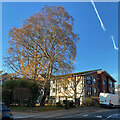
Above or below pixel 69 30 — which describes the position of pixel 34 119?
below

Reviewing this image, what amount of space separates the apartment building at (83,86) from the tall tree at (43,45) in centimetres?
558

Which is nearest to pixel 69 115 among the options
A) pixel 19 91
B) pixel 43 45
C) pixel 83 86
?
pixel 19 91

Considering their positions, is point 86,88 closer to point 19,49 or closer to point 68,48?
point 68,48

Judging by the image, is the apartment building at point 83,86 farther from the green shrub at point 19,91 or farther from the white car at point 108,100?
the green shrub at point 19,91

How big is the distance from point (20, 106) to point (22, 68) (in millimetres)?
4311

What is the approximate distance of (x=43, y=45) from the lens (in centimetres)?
1902

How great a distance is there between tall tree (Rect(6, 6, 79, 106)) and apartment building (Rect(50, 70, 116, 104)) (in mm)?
5577

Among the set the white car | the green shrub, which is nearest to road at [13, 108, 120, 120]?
→ the green shrub

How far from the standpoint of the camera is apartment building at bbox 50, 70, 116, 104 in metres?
24.9

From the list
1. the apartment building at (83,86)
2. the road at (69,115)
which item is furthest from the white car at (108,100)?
the road at (69,115)

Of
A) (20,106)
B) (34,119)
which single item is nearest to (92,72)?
(20,106)

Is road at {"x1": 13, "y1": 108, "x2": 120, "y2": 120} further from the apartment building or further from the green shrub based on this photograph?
the apartment building

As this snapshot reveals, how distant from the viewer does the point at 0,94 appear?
58.1ft

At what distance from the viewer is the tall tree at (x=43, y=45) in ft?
59.6
